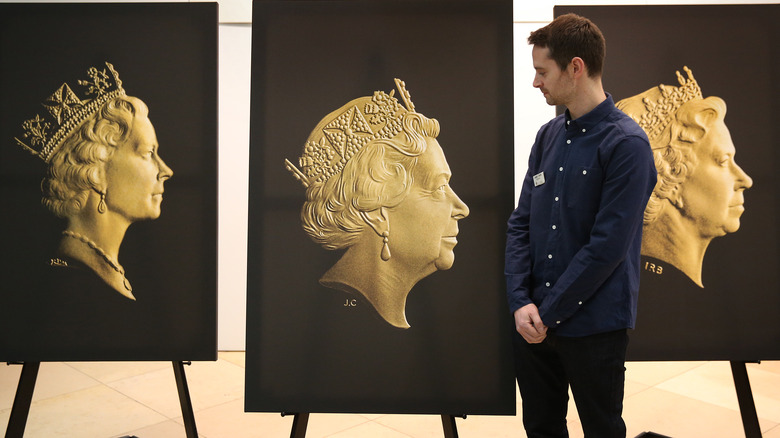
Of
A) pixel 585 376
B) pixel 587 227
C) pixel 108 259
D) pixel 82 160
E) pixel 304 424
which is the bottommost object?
pixel 304 424

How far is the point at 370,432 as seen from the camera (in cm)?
299

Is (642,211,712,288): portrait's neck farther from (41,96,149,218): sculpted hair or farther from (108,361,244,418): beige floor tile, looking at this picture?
(108,361,244,418): beige floor tile

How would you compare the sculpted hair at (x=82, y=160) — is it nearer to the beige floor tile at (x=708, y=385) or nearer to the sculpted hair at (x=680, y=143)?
the sculpted hair at (x=680, y=143)

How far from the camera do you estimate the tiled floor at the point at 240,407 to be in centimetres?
298

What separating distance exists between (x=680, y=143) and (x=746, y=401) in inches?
39.6

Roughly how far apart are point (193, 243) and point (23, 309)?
26.1 inches

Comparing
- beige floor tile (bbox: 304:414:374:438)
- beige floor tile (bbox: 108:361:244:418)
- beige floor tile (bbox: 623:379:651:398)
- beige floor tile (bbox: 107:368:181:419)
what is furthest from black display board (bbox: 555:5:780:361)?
beige floor tile (bbox: 107:368:181:419)

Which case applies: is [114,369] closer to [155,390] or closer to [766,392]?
[155,390]

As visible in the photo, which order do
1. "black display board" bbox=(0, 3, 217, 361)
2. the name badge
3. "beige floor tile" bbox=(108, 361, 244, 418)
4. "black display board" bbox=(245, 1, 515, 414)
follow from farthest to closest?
1. "beige floor tile" bbox=(108, 361, 244, 418)
2. "black display board" bbox=(0, 3, 217, 361)
3. "black display board" bbox=(245, 1, 515, 414)
4. the name badge

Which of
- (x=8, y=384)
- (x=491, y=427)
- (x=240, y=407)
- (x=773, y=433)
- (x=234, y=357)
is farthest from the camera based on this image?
(x=234, y=357)

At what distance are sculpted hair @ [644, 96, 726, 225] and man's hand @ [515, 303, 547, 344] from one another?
2.48 feet

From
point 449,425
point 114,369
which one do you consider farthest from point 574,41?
point 114,369

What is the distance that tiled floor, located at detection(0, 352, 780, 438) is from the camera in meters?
2.98

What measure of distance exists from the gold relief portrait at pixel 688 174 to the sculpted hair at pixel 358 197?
84cm
